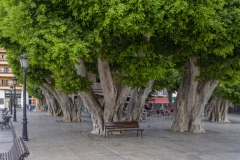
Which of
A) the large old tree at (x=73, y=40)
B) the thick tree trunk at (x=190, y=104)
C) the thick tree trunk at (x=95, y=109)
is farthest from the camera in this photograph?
the thick tree trunk at (x=190, y=104)

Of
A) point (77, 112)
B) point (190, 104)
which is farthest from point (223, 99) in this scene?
point (77, 112)

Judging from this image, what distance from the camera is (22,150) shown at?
5.88 m

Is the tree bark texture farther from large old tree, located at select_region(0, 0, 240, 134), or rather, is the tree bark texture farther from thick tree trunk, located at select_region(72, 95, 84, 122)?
thick tree trunk, located at select_region(72, 95, 84, 122)

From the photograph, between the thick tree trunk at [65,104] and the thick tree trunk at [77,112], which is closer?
the thick tree trunk at [65,104]

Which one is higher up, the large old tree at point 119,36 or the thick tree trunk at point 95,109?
the large old tree at point 119,36

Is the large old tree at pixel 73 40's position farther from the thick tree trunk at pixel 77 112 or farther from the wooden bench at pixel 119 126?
the thick tree trunk at pixel 77 112

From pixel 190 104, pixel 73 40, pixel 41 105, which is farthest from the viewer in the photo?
pixel 41 105

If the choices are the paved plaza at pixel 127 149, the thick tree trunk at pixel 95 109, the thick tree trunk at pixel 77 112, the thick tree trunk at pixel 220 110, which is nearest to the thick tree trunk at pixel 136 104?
the thick tree trunk at pixel 77 112

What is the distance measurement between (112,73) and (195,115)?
5.27 m

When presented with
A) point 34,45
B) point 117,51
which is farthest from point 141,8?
point 34,45

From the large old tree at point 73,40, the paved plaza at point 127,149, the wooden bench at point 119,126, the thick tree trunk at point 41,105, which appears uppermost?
the large old tree at point 73,40

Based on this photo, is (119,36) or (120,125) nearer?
(119,36)

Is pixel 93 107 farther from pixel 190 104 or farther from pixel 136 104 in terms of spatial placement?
pixel 136 104

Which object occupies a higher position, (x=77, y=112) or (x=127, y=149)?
(x=77, y=112)
